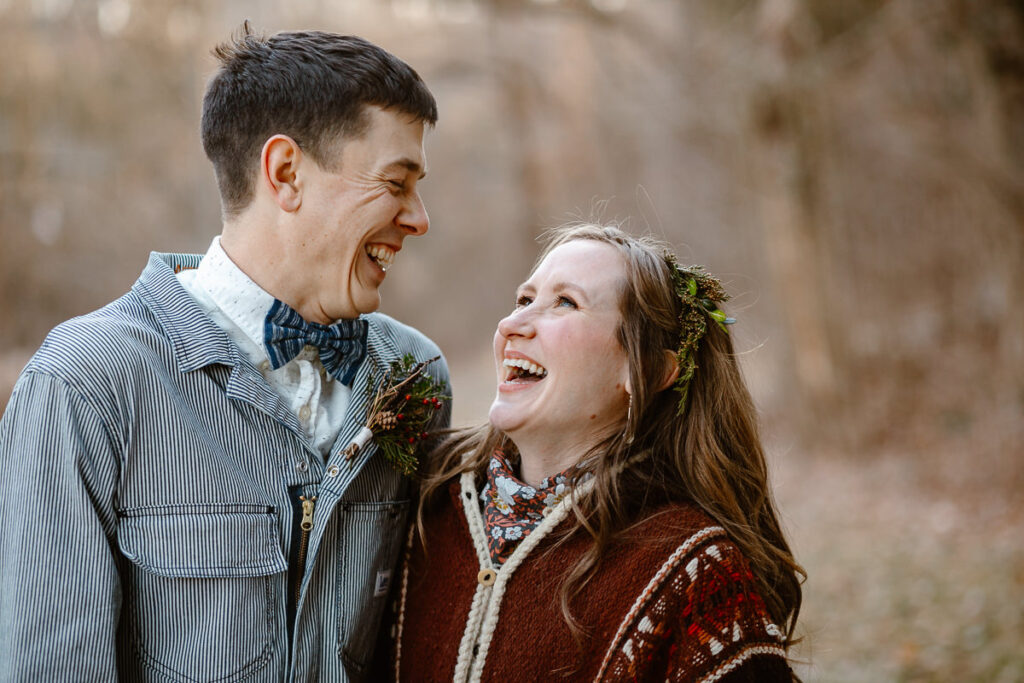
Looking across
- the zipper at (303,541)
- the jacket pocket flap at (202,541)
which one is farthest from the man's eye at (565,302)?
the jacket pocket flap at (202,541)

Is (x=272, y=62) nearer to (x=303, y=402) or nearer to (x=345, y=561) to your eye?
(x=303, y=402)

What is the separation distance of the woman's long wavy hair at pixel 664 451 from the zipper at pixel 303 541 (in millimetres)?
416

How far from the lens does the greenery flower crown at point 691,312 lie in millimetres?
2676

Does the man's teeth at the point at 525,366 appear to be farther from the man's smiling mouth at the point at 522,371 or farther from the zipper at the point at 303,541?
the zipper at the point at 303,541

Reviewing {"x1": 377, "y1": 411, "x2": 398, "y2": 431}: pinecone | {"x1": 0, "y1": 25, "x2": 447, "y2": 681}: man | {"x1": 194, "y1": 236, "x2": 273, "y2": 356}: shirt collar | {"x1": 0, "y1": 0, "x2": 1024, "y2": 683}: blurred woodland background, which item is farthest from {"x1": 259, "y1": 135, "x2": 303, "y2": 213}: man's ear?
{"x1": 0, "y1": 0, "x2": 1024, "y2": 683}: blurred woodland background

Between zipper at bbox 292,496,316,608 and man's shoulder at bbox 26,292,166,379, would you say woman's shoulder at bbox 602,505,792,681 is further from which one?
man's shoulder at bbox 26,292,166,379

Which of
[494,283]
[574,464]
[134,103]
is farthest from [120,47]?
[494,283]

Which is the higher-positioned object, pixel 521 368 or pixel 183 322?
pixel 521 368

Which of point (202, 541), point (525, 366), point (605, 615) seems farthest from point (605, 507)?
point (202, 541)

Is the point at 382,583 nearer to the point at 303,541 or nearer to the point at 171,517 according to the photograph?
the point at 303,541

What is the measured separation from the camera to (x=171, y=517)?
2096mm

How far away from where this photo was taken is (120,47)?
11266 millimetres

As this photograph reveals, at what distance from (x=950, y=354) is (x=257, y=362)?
9871 millimetres

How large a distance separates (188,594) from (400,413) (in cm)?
72
